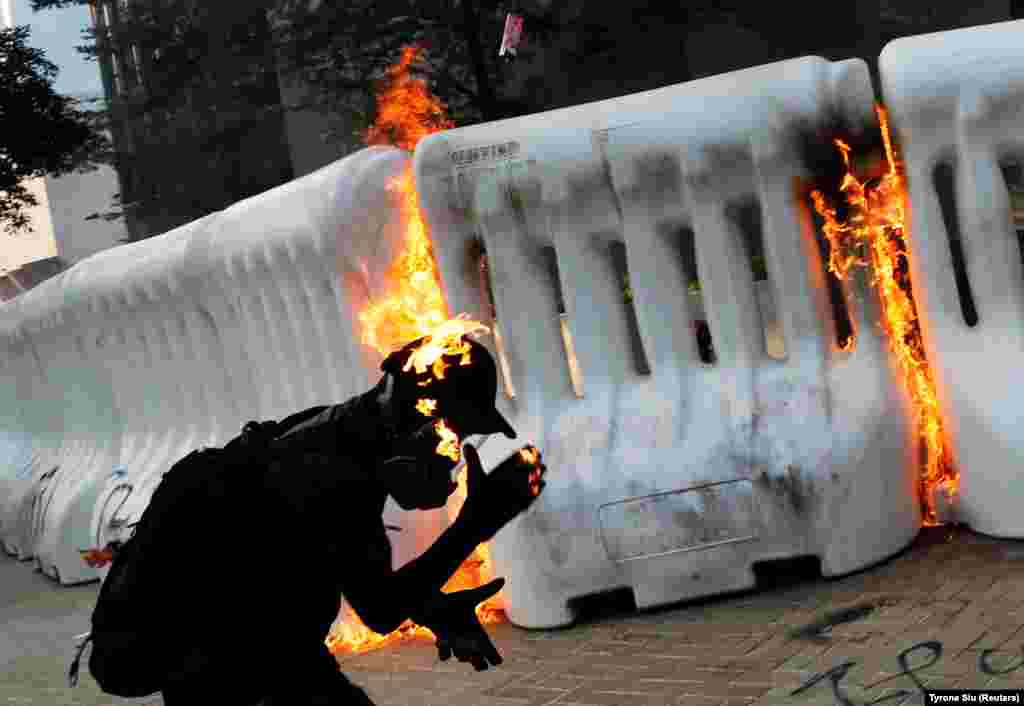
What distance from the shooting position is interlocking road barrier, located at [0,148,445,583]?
714cm

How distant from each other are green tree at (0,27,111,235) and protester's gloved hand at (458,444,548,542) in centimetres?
1784

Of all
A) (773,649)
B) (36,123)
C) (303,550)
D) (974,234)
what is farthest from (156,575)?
(36,123)

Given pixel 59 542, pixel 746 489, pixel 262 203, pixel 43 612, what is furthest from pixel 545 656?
pixel 59 542

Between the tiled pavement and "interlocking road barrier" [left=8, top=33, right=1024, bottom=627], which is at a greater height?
"interlocking road barrier" [left=8, top=33, right=1024, bottom=627]

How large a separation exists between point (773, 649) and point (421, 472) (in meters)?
2.84

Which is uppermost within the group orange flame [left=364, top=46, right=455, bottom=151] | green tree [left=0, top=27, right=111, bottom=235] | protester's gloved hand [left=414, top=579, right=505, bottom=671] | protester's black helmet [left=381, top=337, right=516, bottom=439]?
green tree [left=0, top=27, right=111, bottom=235]

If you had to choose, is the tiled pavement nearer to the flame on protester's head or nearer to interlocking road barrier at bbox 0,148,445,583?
interlocking road barrier at bbox 0,148,445,583

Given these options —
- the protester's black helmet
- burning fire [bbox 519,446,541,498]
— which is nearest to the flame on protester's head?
the protester's black helmet

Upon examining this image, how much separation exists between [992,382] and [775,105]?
1.56 m

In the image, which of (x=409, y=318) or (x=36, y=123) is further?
(x=36, y=123)

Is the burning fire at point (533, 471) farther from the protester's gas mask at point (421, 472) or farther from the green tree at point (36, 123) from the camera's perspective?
the green tree at point (36, 123)

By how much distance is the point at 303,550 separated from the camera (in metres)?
3.57

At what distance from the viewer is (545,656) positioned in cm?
640

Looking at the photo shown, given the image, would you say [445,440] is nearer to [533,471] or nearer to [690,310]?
[533,471]
